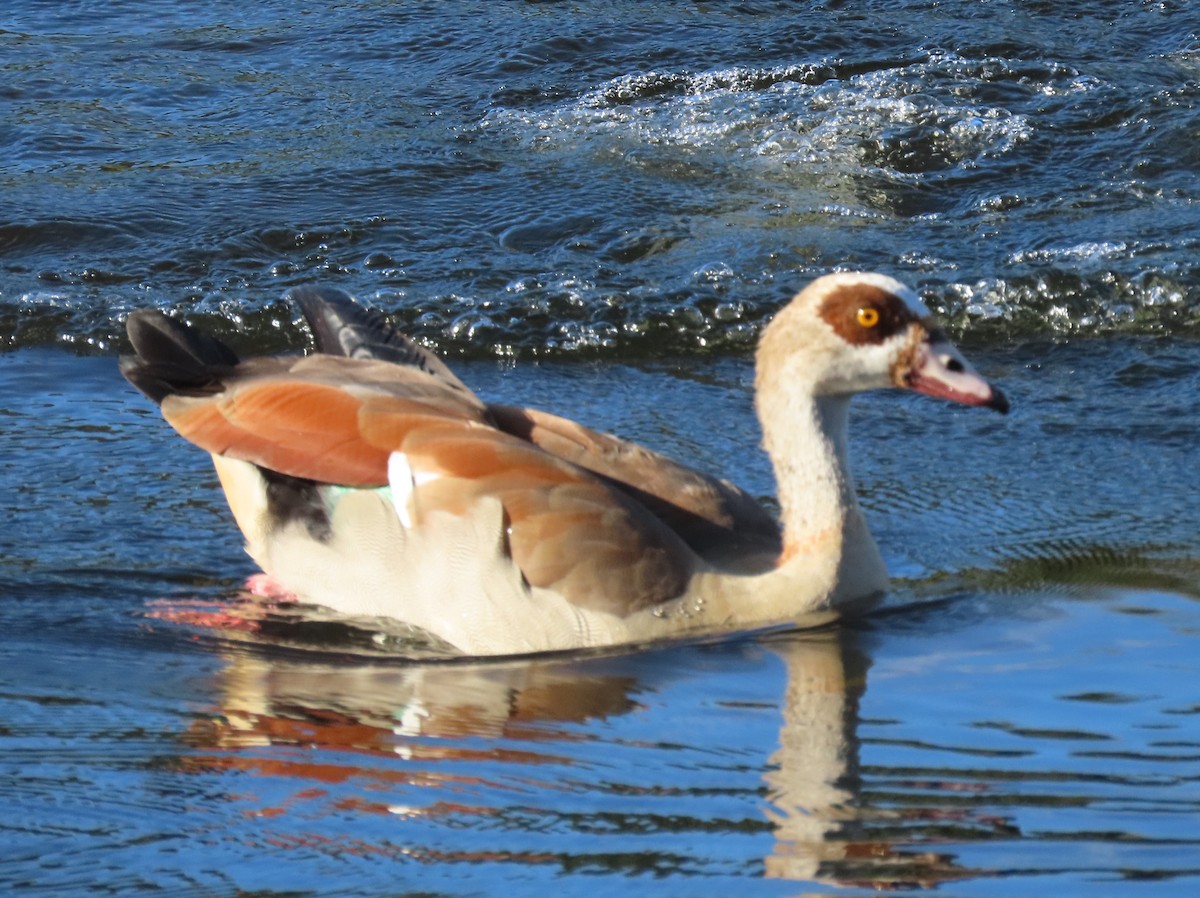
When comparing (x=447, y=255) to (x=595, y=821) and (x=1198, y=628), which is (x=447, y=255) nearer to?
(x=1198, y=628)

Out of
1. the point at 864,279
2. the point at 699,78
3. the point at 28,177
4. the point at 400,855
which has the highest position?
the point at 699,78

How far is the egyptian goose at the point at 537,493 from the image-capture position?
238 inches

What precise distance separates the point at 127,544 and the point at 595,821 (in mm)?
3281

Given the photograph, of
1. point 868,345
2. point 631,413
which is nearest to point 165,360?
point 868,345

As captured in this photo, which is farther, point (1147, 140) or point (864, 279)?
point (1147, 140)

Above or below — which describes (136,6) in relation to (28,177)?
above

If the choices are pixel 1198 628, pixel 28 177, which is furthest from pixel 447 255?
pixel 1198 628

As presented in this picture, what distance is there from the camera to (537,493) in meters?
6.06

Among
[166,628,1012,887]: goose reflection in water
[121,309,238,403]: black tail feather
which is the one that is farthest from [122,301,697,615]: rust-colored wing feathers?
[166,628,1012,887]: goose reflection in water

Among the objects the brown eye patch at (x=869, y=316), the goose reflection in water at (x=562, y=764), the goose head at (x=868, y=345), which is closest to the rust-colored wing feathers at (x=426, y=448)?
the goose reflection in water at (x=562, y=764)

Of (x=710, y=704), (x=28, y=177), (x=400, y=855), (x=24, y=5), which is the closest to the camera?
(x=400, y=855)

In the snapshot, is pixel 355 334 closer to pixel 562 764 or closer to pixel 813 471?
pixel 813 471

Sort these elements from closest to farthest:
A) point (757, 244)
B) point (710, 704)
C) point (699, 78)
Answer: point (710, 704) → point (757, 244) → point (699, 78)

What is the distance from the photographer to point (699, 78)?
43.0ft
